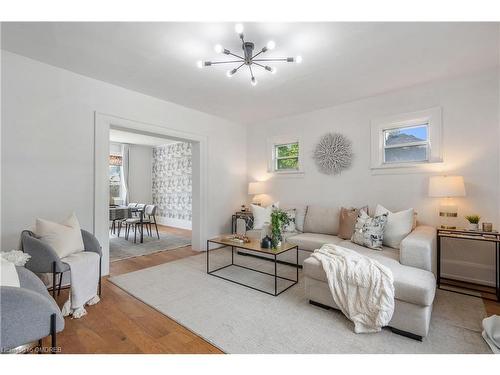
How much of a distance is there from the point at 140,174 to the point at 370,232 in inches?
270

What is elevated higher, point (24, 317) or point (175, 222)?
point (24, 317)

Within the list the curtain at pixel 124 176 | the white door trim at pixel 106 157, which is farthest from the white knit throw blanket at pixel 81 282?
the curtain at pixel 124 176

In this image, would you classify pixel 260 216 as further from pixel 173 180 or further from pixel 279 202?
pixel 173 180

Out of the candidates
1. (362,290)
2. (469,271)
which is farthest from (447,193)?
(362,290)

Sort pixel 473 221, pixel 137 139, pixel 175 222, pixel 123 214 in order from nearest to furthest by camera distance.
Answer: pixel 473 221 → pixel 123 214 → pixel 137 139 → pixel 175 222

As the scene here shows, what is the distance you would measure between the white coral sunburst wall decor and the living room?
3cm

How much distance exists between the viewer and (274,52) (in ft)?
7.74

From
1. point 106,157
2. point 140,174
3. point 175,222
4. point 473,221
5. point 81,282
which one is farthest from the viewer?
point 140,174

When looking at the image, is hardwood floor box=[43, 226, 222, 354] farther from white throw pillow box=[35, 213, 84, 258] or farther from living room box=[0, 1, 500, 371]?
white throw pillow box=[35, 213, 84, 258]

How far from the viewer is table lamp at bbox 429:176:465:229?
2.67m

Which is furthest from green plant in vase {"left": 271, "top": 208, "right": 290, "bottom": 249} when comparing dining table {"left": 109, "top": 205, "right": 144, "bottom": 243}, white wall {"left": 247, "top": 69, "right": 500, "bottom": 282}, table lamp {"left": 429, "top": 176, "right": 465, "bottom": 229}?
dining table {"left": 109, "top": 205, "right": 144, "bottom": 243}

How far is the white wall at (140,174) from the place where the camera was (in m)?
7.27

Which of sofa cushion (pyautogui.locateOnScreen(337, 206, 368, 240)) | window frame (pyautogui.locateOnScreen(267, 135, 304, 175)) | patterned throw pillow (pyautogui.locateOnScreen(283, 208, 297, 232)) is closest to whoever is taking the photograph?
sofa cushion (pyautogui.locateOnScreen(337, 206, 368, 240))
